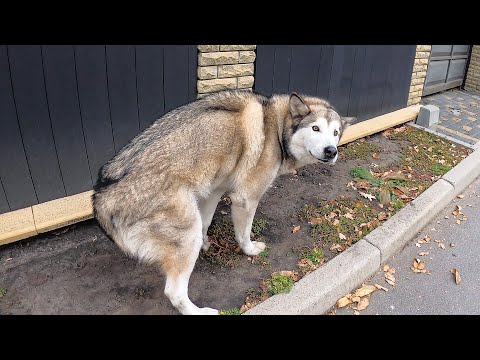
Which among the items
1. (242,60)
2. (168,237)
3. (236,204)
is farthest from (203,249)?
(242,60)

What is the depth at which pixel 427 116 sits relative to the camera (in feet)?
23.7

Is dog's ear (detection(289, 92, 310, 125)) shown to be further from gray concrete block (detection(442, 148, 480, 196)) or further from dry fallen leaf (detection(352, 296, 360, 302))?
gray concrete block (detection(442, 148, 480, 196))

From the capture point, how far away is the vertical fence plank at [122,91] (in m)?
3.83

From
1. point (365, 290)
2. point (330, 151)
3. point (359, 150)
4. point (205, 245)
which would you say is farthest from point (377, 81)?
point (205, 245)

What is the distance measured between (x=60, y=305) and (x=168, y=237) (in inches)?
43.2

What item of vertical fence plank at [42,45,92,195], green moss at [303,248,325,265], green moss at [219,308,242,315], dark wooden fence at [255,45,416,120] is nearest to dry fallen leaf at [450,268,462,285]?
green moss at [303,248,325,265]

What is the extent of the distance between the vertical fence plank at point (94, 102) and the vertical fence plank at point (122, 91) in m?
0.06

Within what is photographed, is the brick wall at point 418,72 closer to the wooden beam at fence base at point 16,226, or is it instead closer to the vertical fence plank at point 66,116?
the vertical fence plank at point 66,116

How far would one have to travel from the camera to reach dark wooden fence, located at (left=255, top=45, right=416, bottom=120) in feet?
17.3

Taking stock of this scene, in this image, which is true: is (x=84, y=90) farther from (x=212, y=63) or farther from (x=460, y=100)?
(x=460, y=100)

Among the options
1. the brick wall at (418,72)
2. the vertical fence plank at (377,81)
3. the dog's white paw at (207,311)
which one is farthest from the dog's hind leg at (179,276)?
the brick wall at (418,72)

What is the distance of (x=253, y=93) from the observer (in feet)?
Answer: 11.4

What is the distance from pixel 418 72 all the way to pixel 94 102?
6608 mm

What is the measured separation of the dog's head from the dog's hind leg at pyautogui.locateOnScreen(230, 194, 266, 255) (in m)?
0.60
